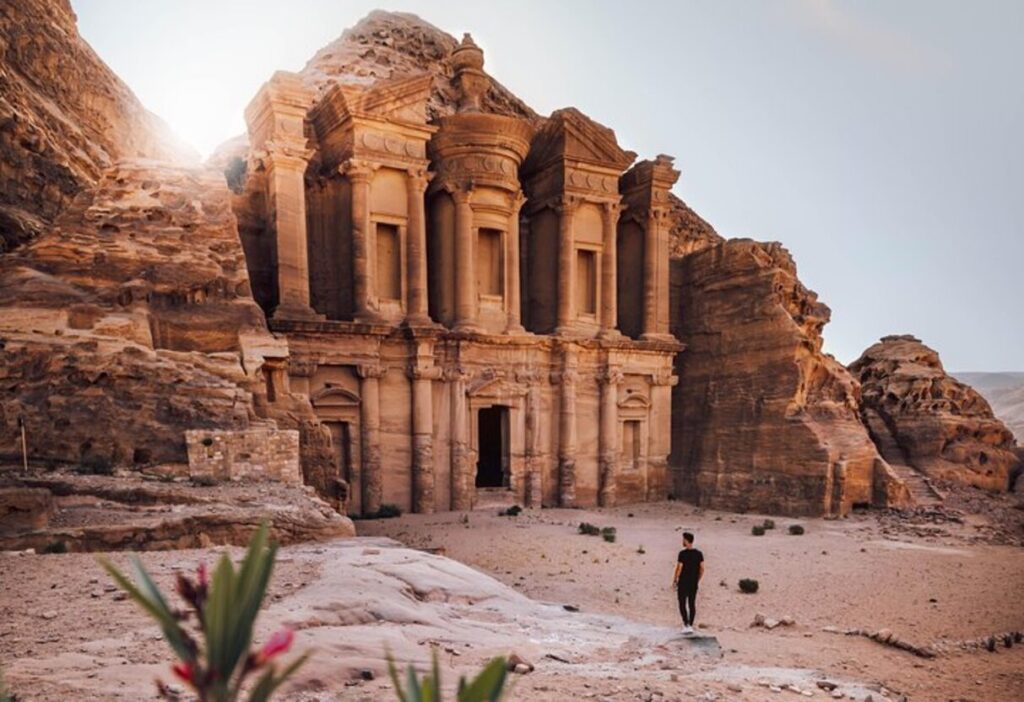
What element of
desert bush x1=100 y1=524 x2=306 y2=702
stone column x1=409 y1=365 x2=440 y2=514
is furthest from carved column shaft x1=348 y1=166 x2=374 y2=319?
desert bush x1=100 y1=524 x2=306 y2=702

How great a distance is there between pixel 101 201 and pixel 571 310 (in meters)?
14.6

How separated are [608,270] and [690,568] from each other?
52.7 feet

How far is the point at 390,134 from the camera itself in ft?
61.8

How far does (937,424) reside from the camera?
20359 millimetres

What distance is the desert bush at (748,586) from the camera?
1070 centimetres

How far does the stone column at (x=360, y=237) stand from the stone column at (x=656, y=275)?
1107cm

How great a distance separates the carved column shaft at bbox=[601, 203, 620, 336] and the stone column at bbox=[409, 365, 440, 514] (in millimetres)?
7455

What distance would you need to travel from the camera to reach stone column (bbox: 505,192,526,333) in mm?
20812

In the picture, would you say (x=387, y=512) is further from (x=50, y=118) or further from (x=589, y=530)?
(x=50, y=118)

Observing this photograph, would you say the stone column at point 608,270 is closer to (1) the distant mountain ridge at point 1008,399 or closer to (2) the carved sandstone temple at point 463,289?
(2) the carved sandstone temple at point 463,289

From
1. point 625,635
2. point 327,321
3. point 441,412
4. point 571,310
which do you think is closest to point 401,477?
point 441,412

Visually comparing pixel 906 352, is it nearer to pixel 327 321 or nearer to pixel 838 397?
pixel 838 397

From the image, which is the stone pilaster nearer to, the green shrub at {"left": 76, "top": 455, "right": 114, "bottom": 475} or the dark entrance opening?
the dark entrance opening

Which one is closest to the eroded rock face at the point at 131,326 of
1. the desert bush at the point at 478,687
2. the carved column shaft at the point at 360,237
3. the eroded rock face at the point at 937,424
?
the carved column shaft at the point at 360,237
